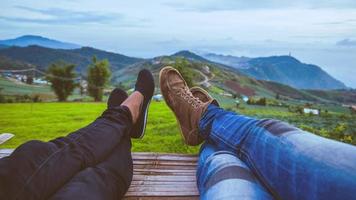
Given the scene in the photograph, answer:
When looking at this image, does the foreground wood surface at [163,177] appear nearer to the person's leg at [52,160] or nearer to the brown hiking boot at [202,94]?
the person's leg at [52,160]

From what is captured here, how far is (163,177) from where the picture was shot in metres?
1.52

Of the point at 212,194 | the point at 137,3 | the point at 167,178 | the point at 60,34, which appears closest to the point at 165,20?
the point at 137,3

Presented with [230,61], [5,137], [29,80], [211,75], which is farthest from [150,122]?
A: [230,61]

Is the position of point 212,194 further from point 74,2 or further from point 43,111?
point 74,2

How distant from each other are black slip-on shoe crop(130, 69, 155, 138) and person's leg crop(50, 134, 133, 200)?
1.66 ft

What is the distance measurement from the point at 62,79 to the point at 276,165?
13.0 feet

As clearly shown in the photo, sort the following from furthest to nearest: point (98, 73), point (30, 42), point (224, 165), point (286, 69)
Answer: point (286, 69) → point (30, 42) → point (98, 73) → point (224, 165)

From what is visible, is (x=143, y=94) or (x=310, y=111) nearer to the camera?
(x=143, y=94)

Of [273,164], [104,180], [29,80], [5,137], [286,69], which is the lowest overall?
[286,69]

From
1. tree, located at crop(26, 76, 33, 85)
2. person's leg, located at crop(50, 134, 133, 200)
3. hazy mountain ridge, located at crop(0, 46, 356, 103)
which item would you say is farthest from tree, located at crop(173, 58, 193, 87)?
tree, located at crop(26, 76, 33, 85)

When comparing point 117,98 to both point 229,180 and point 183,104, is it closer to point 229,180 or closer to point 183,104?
point 183,104

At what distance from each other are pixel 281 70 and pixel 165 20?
5609mm

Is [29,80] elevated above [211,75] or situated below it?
below

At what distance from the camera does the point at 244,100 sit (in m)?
3.34
